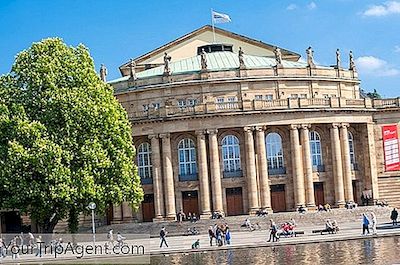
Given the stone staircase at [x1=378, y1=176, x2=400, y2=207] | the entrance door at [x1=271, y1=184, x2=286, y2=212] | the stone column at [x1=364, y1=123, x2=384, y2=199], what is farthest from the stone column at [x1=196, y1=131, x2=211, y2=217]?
the stone staircase at [x1=378, y1=176, x2=400, y2=207]

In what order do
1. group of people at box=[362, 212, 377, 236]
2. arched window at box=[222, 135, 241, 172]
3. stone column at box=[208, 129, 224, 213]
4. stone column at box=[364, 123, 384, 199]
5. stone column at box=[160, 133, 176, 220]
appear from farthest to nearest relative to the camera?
stone column at box=[364, 123, 384, 199], arched window at box=[222, 135, 241, 172], stone column at box=[160, 133, 176, 220], stone column at box=[208, 129, 224, 213], group of people at box=[362, 212, 377, 236]

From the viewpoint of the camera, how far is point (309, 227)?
66.9 metres

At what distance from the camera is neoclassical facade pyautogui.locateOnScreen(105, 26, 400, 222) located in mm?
73688

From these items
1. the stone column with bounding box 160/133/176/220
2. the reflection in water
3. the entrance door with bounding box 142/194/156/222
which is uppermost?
the stone column with bounding box 160/133/176/220

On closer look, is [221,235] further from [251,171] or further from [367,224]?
[251,171]

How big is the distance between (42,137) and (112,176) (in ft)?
20.4

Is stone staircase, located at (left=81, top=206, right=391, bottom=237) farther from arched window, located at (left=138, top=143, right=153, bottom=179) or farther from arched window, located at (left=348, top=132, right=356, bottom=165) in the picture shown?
arched window, located at (left=348, top=132, right=356, bottom=165)

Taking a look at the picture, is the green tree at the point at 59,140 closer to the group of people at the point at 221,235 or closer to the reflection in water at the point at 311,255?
the group of people at the point at 221,235

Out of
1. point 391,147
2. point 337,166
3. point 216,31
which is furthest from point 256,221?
point 216,31

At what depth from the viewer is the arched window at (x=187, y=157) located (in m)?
75.6

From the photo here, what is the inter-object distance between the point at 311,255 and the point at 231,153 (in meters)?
36.8

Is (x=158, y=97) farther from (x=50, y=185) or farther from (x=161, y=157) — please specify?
(x=50, y=185)

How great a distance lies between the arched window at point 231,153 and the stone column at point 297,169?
587 centimetres

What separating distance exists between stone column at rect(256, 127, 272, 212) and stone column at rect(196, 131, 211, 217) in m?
5.59
